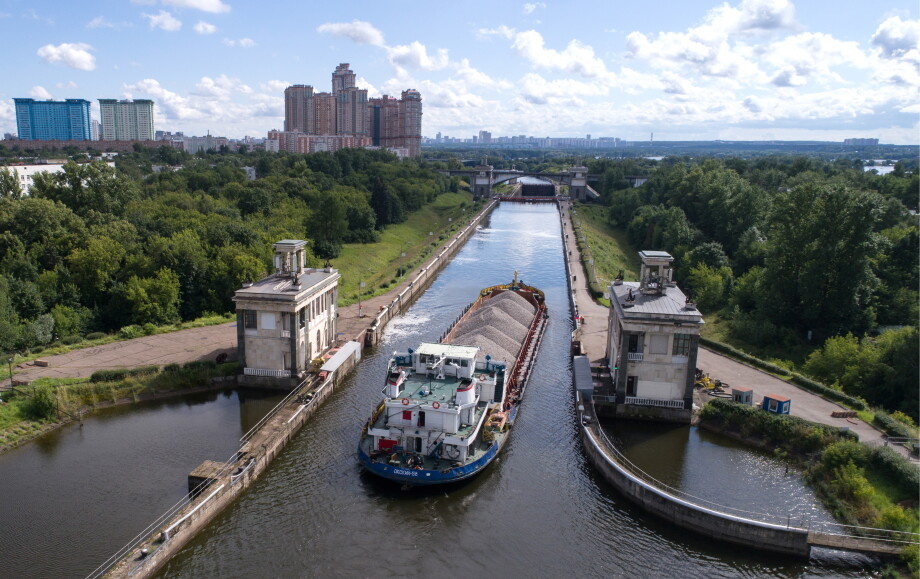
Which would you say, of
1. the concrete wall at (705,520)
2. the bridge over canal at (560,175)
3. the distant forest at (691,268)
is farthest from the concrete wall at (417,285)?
the bridge over canal at (560,175)

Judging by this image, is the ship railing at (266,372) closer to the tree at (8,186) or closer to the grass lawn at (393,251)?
the grass lawn at (393,251)

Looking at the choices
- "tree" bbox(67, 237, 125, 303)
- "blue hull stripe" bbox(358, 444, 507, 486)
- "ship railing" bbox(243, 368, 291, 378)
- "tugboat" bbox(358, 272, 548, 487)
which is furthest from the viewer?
"tree" bbox(67, 237, 125, 303)

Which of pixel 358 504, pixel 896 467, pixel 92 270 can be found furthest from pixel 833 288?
pixel 92 270

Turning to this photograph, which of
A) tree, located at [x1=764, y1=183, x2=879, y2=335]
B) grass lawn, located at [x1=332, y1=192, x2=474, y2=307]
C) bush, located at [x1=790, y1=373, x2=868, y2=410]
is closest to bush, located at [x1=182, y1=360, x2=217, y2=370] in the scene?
grass lawn, located at [x1=332, y1=192, x2=474, y2=307]

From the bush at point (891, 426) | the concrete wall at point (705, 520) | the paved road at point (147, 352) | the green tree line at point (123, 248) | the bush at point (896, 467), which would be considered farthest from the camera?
the green tree line at point (123, 248)

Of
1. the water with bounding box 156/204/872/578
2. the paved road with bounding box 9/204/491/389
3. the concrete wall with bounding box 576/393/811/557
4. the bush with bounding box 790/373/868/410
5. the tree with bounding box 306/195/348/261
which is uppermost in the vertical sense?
the tree with bounding box 306/195/348/261

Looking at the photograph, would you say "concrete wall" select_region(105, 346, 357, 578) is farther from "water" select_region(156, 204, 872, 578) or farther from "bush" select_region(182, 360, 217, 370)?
"bush" select_region(182, 360, 217, 370)

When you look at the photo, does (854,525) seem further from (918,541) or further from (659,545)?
(659,545)
